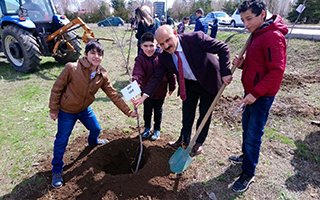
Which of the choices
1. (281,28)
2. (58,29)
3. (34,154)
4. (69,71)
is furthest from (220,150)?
(58,29)

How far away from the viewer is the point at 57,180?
269cm

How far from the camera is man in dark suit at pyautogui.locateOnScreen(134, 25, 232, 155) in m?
2.51

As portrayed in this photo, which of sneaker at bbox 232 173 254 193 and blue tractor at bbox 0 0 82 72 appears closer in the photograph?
sneaker at bbox 232 173 254 193

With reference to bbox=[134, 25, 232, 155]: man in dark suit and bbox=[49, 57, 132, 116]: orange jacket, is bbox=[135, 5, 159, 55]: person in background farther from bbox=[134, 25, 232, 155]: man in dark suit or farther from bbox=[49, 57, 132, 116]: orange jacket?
bbox=[49, 57, 132, 116]: orange jacket

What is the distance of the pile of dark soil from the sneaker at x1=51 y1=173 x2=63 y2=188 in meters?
0.05

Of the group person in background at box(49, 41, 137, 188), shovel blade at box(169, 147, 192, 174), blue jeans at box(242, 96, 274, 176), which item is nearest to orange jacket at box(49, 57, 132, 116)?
person in background at box(49, 41, 137, 188)

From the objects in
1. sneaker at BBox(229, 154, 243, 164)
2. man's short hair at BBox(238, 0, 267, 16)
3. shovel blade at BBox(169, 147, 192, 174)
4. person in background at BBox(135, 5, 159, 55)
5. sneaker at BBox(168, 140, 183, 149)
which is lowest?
sneaker at BBox(229, 154, 243, 164)

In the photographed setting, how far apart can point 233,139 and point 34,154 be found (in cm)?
269

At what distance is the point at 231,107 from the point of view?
181 inches

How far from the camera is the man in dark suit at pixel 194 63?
251 centimetres

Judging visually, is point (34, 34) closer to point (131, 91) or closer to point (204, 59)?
point (131, 91)

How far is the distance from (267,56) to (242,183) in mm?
1352

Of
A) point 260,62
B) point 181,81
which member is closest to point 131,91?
point 181,81

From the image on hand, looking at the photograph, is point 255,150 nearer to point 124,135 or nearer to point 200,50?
point 200,50
